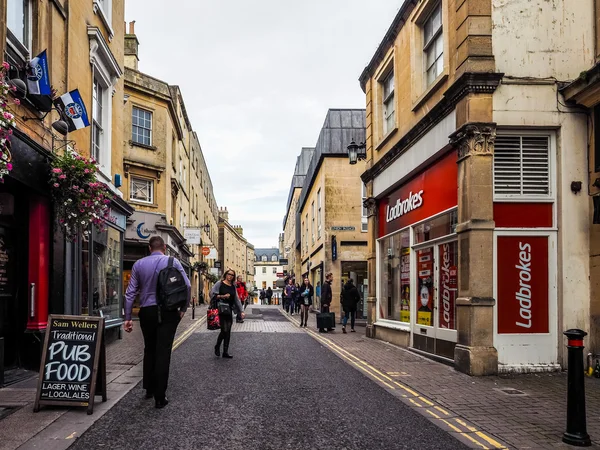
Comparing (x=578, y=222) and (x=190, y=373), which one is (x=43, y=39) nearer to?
(x=190, y=373)

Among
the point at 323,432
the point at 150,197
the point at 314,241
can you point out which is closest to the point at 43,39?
the point at 323,432

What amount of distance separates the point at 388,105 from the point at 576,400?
11741mm

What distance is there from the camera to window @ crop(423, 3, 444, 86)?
1174 cm

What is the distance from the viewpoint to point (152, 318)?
6.72 metres

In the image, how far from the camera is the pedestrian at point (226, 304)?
10961mm

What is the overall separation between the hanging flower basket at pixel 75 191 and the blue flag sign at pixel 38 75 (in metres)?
Answer: 1.01

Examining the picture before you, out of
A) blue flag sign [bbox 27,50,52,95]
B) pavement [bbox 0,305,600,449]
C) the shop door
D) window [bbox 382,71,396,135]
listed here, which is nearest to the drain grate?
pavement [bbox 0,305,600,449]

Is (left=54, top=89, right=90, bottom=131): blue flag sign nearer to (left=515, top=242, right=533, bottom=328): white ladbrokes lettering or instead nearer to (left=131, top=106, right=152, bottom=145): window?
(left=515, top=242, right=533, bottom=328): white ladbrokes lettering

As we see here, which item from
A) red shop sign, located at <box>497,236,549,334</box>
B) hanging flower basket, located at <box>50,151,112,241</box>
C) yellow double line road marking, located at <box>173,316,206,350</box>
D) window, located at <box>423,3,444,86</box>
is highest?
window, located at <box>423,3,444,86</box>

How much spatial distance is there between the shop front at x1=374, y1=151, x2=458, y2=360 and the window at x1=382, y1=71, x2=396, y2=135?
1.88 metres

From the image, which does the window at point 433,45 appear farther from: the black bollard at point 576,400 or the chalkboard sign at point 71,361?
the chalkboard sign at point 71,361

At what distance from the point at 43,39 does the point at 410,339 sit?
29.9 feet

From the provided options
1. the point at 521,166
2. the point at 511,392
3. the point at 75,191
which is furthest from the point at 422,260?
the point at 75,191

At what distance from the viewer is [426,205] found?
39.5ft
